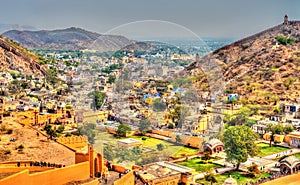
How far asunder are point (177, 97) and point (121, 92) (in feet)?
5.85

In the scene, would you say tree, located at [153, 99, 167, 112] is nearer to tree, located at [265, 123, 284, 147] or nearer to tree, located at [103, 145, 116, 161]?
tree, located at [103, 145, 116, 161]

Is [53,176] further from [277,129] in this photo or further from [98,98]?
[277,129]

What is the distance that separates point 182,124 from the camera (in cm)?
912

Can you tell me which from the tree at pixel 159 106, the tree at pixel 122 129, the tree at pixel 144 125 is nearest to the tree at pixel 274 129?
the tree at pixel 159 106

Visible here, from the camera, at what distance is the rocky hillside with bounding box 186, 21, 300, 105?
16.6m

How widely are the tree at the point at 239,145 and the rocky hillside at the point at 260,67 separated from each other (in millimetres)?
4904

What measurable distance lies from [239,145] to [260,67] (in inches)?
477

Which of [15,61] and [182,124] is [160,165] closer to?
[182,124]

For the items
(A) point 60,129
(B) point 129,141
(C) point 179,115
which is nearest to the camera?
(B) point 129,141

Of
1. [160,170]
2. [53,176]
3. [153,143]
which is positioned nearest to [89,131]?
[153,143]

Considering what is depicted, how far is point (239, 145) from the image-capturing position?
8703 millimetres

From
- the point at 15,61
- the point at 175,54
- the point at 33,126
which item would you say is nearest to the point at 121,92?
the point at 175,54

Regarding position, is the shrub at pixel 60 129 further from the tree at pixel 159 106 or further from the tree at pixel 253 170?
the tree at pixel 253 170

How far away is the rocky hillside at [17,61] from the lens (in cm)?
2220
